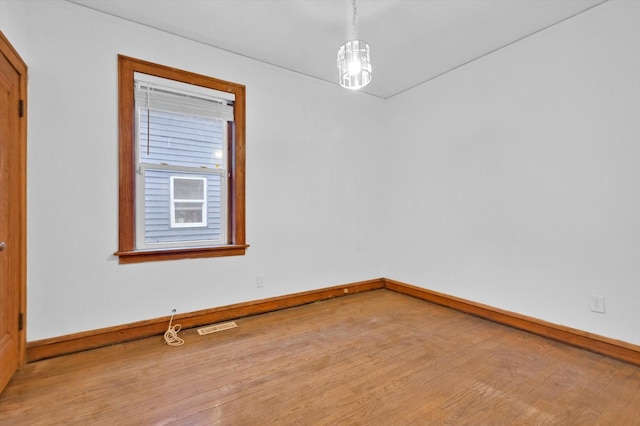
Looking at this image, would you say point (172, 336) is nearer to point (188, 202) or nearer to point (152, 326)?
point (152, 326)

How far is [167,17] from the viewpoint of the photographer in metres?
2.41

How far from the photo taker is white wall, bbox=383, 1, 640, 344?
2.17 meters

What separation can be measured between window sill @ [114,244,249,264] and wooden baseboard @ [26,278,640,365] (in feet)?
1.69

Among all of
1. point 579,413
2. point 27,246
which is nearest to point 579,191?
point 579,413

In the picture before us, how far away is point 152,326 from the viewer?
2.51 m

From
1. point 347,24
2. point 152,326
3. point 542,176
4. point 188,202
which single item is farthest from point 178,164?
point 542,176

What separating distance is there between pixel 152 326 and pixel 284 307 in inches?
49.6

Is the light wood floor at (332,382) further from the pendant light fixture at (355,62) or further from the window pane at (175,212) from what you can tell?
the pendant light fixture at (355,62)

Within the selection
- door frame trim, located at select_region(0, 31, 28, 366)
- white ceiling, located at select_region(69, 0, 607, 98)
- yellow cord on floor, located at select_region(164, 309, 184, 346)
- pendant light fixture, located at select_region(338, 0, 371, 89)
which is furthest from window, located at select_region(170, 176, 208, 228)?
pendant light fixture, located at select_region(338, 0, 371, 89)

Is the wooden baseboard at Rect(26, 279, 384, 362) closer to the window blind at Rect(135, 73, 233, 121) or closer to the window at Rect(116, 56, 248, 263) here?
the window at Rect(116, 56, 248, 263)

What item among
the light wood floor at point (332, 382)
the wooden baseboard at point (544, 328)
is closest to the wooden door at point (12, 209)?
the light wood floor at point (332, 382)

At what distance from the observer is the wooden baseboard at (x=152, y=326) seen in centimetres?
214

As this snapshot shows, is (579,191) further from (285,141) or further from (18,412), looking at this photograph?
A: (18,412)

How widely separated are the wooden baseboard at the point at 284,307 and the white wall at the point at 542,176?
77mm
